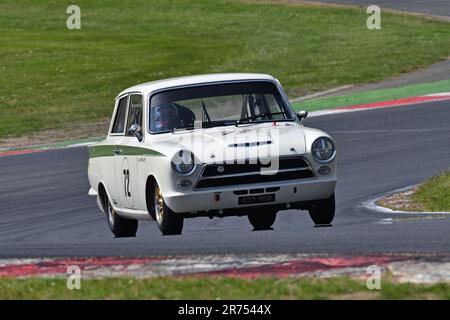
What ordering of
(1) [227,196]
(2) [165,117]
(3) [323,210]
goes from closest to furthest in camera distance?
(1) [227,196]
(3) [323,210]
(2) [165,117]

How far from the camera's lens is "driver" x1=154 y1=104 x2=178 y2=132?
42.0ft

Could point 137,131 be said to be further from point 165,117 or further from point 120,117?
point 120,117

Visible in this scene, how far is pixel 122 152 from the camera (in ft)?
43.4

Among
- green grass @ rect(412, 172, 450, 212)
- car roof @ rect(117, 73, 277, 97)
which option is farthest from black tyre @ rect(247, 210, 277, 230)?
green grass @ rect(412, 172, 450, 212)

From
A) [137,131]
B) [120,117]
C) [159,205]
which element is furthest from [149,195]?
[120,117]

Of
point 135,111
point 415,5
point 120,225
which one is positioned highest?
point 135,111

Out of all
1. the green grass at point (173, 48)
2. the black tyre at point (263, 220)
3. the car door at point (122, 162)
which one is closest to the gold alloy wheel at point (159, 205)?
the car door at point (122, 162)

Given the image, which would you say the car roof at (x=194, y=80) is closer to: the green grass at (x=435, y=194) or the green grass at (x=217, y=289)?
the green grass at (x=435, y=194)

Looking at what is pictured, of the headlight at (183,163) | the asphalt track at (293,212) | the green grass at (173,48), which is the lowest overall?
the green grass at (173,48)

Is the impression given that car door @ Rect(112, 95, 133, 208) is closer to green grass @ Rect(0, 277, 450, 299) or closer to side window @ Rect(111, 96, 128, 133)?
side window @ Rect(111, 96, 128, 133)

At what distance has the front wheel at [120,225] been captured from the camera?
13.8 m

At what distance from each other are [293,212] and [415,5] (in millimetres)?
31364

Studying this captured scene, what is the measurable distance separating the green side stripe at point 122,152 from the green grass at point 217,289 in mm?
3526

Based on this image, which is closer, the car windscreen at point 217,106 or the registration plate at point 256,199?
the registration plate at point 256,199
